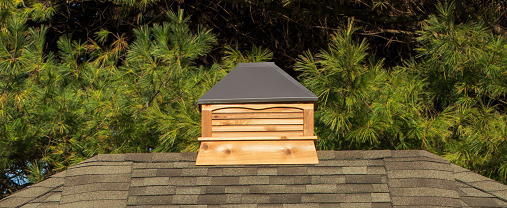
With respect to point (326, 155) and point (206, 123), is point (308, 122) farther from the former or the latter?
point (206, 123)

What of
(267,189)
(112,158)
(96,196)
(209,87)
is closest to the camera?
(267,189)

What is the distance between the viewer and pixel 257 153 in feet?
9.32

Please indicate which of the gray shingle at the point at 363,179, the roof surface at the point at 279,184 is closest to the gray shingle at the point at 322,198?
the roof surface at the point at 279,184

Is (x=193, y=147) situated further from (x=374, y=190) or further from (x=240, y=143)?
(x=374, y=190)

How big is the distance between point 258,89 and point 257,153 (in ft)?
1.52

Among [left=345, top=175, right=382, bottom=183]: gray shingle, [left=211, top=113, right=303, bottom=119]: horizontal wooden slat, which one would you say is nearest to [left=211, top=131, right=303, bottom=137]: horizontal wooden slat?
[left=211, top=113, right=303, bottom=119]: horizontal wooden slat

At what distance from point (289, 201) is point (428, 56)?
367 centimetres

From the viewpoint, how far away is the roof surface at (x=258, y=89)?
2949 millimetres

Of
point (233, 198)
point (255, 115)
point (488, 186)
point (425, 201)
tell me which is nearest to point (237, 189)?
point (233, 198)

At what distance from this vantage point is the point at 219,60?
662 centimetres

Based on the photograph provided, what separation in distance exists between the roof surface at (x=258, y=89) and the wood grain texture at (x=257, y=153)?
0.30 m

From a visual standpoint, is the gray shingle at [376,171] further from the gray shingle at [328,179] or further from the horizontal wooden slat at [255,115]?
the horizontal wooden slat at [255,115]

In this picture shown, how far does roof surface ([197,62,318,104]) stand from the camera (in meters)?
2.95

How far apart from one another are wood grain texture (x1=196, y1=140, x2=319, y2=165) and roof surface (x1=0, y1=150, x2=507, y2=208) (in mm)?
44
